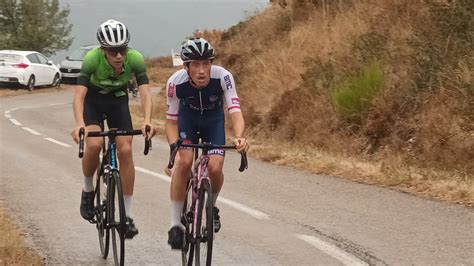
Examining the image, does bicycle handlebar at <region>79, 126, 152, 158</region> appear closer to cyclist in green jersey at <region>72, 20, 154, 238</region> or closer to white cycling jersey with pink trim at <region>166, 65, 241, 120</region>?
cyclist in green jersey at <region>72, 20, 154, 238</region>

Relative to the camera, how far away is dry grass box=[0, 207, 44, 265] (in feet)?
19.7

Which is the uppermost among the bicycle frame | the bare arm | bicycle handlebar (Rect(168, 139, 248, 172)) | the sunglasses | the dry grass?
the sunglasses

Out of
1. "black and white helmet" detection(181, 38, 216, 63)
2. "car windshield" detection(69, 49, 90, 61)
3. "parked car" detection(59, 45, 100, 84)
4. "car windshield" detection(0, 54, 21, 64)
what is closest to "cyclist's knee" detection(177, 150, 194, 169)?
"black and white helmet" detection(181, 38, 216, 63)

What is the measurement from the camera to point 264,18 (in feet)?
83.5

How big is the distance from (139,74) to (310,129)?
8802 mm

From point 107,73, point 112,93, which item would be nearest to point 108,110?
point 112,93

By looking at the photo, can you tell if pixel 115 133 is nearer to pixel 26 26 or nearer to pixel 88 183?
pixel 88 183

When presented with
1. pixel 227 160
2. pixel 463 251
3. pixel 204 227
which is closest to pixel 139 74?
pixel 204 227

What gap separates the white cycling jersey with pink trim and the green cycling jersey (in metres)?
0.61

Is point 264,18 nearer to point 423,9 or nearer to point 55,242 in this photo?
point 423,9

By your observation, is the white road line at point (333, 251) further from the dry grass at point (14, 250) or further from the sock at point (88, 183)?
the dry grass at point (14, 250)

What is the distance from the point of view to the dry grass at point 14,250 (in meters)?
6.01

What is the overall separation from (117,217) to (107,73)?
4.22ft

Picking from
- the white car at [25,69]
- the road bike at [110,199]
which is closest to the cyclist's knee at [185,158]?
the road bike at [110,199]
